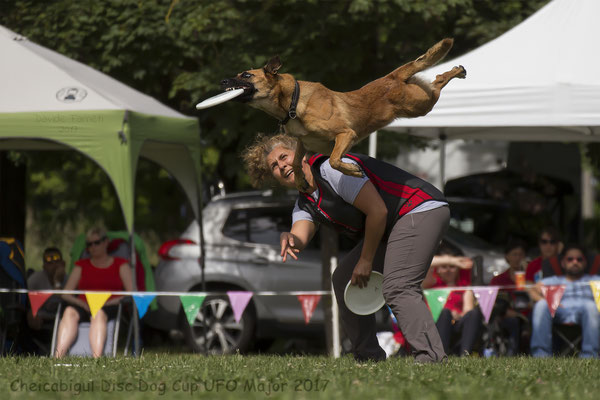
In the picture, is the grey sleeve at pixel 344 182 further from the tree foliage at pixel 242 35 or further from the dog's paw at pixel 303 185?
the tree foliage at pixel 242 35

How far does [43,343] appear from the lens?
27.9 ft

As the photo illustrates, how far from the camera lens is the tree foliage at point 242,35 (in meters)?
8.98

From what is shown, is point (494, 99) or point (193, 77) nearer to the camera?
point (494, 99)

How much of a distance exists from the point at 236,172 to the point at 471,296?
3.82 meters

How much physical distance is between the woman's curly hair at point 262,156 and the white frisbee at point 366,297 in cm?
84

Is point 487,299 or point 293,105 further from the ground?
point 293,105

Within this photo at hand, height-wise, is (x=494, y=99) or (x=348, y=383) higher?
(x=494, y=99)

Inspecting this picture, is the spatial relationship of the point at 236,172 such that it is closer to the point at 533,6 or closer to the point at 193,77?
the point at 193,77

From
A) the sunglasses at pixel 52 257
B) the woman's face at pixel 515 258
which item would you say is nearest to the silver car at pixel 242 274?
the woman's face at pixel 515 258

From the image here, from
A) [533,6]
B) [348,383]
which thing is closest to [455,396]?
[348,383]

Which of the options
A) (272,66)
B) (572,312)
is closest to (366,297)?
(272,66)

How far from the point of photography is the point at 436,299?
786 cm

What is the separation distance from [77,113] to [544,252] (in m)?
4.56

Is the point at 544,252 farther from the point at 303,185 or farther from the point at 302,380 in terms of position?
the point at 302,380
